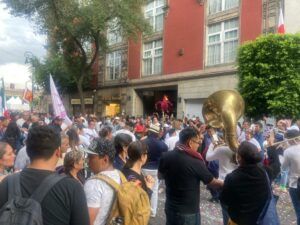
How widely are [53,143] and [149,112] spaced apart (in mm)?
27936

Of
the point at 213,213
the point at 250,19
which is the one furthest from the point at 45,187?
the point at 250,19

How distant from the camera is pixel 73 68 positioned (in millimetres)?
30547

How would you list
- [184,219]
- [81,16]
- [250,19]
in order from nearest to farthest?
[184,219] → [250,19] → [81,16]

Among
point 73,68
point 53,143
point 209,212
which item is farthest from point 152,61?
point 53,143

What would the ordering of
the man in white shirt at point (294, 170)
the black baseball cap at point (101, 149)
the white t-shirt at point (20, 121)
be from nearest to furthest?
the black baseball cap at point (101, 149), the man in white shirt at point (294, 170), the white t-shirt at point (20, 121)

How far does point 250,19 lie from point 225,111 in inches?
623

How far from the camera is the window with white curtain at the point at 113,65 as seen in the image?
107ft

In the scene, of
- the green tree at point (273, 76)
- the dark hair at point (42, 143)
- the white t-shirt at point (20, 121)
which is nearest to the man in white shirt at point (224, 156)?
the dark hair at point (42, 143)

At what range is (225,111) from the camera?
639 centimetres

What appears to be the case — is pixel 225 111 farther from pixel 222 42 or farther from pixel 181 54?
pixel 181 54

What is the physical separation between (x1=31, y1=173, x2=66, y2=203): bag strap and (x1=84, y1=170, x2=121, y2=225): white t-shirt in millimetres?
551

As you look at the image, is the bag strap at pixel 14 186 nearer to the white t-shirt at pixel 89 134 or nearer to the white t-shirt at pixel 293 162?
the white t-shirt at pixel 293 162

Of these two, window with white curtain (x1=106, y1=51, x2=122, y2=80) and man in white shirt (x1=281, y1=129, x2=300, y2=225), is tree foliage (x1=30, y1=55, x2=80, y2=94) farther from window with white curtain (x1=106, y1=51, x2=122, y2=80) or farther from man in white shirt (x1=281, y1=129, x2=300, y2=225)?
man in white shirt (x1=281, y1=129, x2=300, y2=225)

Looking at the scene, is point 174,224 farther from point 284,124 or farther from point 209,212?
point 284,124
